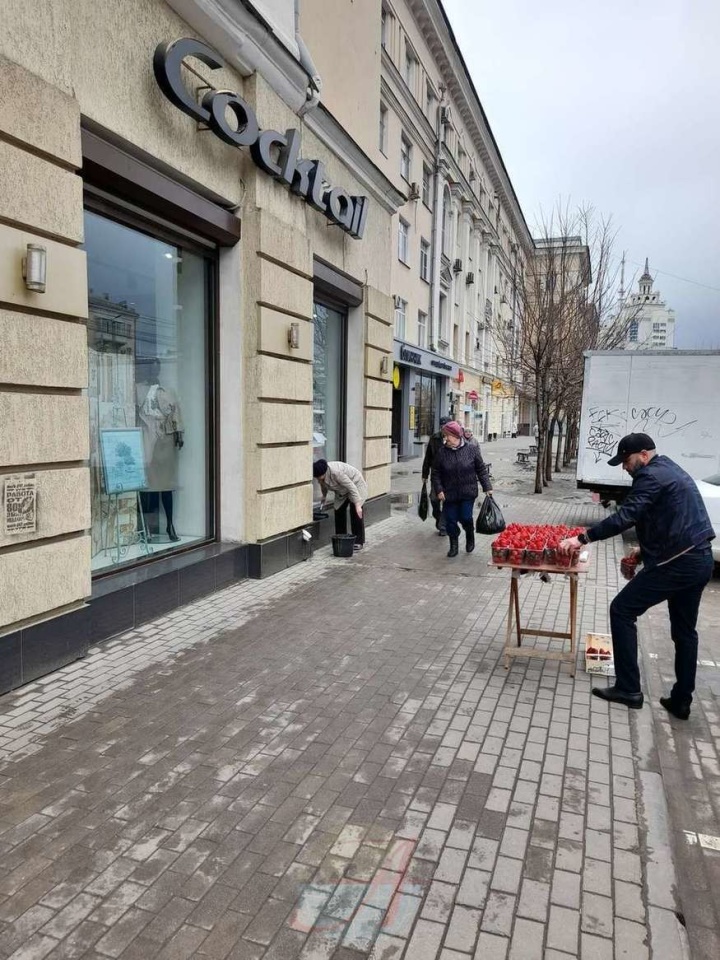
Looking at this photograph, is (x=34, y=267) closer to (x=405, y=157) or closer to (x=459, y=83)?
(x=405, y=157)

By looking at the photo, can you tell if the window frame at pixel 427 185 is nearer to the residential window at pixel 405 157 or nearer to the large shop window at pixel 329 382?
the residential window at pixel 405 157

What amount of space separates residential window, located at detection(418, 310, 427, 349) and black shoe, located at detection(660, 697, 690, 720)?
78.8 feet

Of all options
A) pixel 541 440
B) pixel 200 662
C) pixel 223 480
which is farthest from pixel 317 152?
pixel 541 440

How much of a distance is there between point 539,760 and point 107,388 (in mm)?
4861

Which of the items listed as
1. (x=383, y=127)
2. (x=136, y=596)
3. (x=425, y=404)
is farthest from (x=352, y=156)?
(x=425, y=404)

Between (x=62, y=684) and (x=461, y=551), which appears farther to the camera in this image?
(x=461, y=551)

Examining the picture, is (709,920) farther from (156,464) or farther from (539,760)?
(156,464)

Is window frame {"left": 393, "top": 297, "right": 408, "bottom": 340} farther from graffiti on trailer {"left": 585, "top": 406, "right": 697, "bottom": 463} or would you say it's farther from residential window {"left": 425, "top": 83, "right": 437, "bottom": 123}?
graffiti on trailer {"left": 585, "top": 406, "right": 697, "bottom": 463}

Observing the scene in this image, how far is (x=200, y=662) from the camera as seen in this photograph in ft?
16.6

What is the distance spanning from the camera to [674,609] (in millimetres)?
4379

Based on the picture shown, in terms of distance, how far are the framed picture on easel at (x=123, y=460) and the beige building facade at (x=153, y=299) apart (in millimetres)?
29

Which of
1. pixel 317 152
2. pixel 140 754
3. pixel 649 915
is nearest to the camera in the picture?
pixel 649 915

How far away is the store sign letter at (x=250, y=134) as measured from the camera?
5699 mm

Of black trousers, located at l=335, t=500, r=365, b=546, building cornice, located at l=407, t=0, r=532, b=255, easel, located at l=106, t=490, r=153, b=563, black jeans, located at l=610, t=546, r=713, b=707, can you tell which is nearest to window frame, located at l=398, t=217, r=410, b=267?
building cornice, located at l=407, t=0, r=532, b=255
